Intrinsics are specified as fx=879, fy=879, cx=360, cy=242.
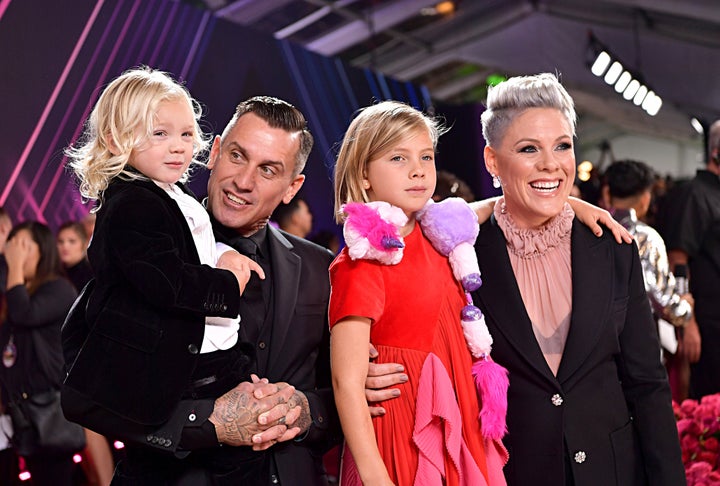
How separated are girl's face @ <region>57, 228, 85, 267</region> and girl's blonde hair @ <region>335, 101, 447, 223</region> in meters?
3.49

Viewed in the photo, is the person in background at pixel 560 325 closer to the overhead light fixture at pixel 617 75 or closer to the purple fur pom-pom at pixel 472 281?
the purple fur pom-pom at pixel 472 281

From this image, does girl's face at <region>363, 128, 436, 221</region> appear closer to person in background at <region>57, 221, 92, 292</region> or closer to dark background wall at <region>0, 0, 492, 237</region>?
dark background wall at <region>0, 0, 492, 237</region>

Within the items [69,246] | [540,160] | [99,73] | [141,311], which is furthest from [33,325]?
[540,160]

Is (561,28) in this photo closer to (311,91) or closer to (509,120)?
(311,91)

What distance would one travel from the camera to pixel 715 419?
3102 millimetres

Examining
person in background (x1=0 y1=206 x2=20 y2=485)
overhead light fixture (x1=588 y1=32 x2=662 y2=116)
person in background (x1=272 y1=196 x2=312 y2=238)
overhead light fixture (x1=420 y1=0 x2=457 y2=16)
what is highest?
overhead light fixture (x1=420 y1=0 x2=457 y2=16)

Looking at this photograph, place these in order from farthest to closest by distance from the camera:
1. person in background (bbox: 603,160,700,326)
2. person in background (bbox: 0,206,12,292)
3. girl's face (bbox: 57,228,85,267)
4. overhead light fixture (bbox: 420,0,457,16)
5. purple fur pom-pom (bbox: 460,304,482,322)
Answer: overhead light fixture (bbox: 420,0,457,16) < girl's face (bbox: 57,228,85,267) < person in background (bbox: 0,206,12,292) < person in background (bbox: 603,160,700,326) < purple fur pom-pom (bbox: 460,304,482,322)

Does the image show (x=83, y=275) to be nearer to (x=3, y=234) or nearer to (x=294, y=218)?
(x=3, y=234)

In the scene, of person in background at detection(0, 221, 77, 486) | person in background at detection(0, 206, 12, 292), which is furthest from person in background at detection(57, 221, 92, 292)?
person in background at detection(0, 206, 12, 292)

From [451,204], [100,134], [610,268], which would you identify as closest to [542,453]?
[610,268]

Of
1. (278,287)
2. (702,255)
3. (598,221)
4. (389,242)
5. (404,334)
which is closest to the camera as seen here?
(389,242)

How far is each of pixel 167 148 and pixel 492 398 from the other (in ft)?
3.50

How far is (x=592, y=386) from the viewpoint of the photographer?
2408mm

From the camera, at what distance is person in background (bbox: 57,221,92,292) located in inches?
217
